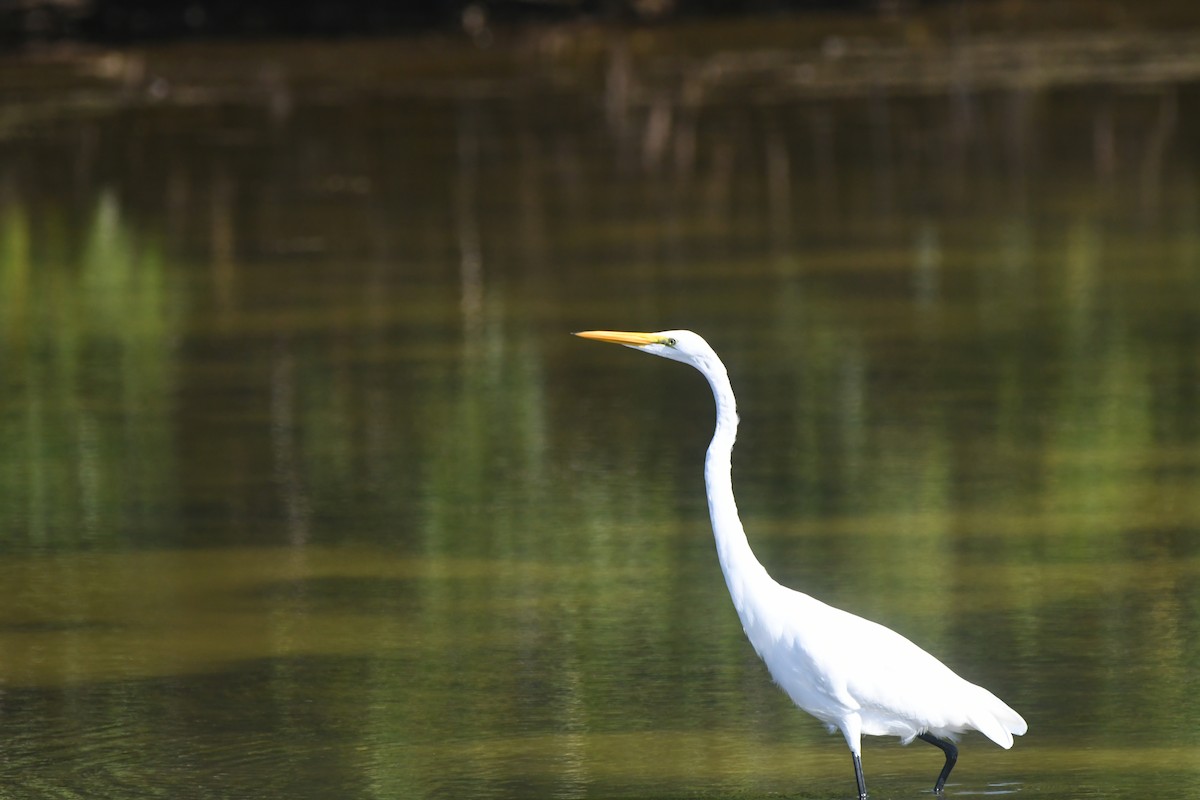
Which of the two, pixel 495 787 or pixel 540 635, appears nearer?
pixel 495 787

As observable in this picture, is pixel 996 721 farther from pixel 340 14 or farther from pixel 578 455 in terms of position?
pixel 340 14

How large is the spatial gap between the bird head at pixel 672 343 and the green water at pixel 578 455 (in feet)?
3.44

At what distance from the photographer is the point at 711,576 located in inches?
327

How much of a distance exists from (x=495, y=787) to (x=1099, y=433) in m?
4.51

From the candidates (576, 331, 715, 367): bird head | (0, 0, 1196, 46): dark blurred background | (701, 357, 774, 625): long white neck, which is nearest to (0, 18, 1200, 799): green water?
(701, 357, 774, 625): long white neck

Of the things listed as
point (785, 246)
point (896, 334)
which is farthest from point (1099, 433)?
point (785, 246)

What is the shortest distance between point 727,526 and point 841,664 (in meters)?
0.46

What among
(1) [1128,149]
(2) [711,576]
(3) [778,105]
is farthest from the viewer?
(3) [778,105]

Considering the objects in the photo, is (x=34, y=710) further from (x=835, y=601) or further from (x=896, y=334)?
(x=896, y=334)

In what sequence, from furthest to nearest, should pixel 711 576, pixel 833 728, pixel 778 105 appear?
pixel 778 105, pixel 711 576, pixel 833 728

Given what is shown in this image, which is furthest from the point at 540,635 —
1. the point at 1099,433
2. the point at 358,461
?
the point at 1099,433

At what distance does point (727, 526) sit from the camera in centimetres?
617

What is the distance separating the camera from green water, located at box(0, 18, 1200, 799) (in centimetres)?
677

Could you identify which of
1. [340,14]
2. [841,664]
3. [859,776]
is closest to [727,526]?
[841,664]
